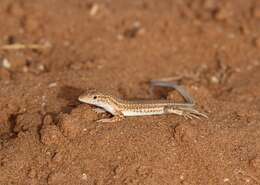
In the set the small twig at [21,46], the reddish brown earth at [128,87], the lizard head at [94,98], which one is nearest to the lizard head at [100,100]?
→ the lizard head at [94,98]

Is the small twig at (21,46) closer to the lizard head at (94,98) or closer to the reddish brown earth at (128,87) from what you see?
the reddish brown earth at (128,87)

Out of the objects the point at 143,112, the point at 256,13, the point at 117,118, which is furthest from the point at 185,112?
the point at 256,13

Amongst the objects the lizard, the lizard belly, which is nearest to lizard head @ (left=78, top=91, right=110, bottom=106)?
the lizard

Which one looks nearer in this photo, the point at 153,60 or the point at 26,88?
the point at 26,88

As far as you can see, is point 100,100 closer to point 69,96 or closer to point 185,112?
point 69,96

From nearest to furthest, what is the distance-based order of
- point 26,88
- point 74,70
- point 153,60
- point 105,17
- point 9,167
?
point 9,167 → point 26,88 → point 74,70 → point 153,60 → point 105,17

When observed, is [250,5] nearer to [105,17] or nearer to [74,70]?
[105,17]

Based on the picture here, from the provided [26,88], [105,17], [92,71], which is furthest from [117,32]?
[26,88]

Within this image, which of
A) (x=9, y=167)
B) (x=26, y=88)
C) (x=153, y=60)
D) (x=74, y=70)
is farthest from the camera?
(x=153, y=60)
